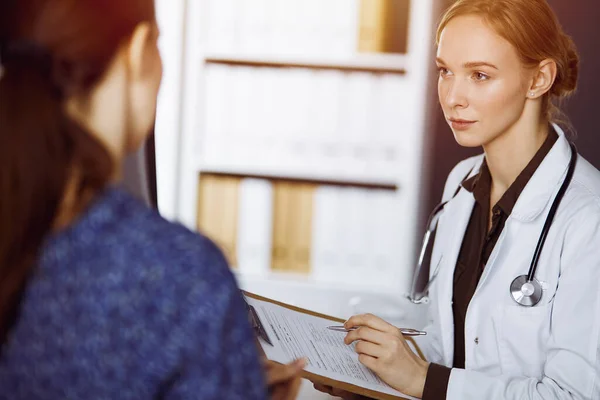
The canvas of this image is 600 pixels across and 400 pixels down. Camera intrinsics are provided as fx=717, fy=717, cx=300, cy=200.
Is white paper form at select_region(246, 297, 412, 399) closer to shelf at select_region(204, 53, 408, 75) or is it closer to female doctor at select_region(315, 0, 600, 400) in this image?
female doctor at select_region(315, 0, 600, 400)

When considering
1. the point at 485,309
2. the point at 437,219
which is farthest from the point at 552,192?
the point at 437,219

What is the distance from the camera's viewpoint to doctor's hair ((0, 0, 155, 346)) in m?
0.64

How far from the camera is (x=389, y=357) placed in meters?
1.16

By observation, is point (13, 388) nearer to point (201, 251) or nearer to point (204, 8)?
point (201, 251)

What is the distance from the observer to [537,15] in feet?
4.38

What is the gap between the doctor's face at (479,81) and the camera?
1308 mm

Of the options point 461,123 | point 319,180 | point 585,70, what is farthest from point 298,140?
point 461,123

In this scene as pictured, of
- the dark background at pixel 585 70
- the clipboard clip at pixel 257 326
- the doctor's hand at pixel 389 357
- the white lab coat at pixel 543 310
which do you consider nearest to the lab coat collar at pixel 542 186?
the white lab coat at pixel 543 310

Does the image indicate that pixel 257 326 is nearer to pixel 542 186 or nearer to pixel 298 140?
pixel 542 186

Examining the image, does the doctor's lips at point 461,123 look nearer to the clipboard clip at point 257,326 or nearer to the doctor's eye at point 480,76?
the doctor's eye at point 480,76

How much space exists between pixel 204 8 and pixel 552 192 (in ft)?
4.45

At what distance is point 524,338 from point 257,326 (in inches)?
18.0

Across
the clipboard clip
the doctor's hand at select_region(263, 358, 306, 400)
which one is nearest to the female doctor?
the clipboard clip

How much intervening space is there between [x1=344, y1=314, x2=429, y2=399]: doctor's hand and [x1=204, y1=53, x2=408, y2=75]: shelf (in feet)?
3.80
